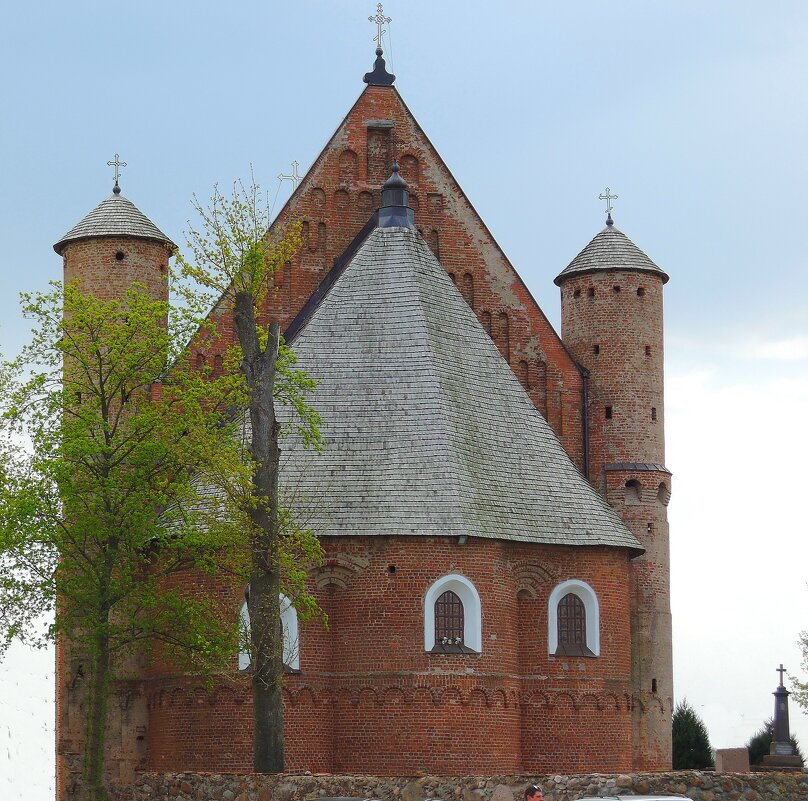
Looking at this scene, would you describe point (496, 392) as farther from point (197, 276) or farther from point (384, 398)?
point (197, 276)

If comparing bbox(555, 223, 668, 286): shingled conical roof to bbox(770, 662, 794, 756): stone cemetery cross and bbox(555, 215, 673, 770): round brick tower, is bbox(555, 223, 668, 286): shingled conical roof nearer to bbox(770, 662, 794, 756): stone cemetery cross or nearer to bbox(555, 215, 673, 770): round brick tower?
bbox(555, 215, 673, 770): round brick tower

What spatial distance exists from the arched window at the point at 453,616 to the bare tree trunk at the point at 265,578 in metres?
5.88

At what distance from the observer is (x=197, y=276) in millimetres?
32281

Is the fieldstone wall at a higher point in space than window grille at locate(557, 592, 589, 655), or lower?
lower

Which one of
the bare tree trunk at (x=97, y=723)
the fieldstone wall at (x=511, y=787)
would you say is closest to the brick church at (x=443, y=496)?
the bare tree trunk at (x=97, y=723)

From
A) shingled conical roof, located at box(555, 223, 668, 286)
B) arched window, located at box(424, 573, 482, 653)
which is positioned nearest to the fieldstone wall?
arched window, located at box(424, 573, 482, 653)

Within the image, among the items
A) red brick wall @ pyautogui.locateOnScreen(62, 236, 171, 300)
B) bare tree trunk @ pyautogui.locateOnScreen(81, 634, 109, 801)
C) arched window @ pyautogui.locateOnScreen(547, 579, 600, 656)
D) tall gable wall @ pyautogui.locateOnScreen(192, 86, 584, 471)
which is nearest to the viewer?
bare tree trunk @ pyautogui.locateOnScreen(81, 634, 109, 801)

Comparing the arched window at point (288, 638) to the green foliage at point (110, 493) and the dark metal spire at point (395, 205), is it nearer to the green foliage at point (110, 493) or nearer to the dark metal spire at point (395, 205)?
the green foliage at point (110, 493)

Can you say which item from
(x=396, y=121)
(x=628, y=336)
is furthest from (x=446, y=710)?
(x=396, y=121)

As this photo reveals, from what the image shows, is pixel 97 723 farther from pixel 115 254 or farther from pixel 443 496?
pixel 115 254

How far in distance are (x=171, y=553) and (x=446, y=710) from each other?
647 cm

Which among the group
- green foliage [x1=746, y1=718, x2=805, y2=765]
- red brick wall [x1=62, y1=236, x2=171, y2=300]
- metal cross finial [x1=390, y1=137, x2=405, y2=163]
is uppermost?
metal cross finial [x1=390, y1=137, x2=405, y2=163]

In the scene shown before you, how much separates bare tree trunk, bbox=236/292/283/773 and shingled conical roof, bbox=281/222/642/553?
18.2 feet

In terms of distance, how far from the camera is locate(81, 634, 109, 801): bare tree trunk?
110 ft
